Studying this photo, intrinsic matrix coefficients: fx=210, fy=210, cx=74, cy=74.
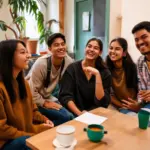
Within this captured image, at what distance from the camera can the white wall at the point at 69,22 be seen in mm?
4118

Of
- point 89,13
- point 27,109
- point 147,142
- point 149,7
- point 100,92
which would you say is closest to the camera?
point 147,142

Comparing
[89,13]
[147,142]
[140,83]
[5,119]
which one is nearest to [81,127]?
[147,142]

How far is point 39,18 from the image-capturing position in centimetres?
383

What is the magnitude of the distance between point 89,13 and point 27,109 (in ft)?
8.45

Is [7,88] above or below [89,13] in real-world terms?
below

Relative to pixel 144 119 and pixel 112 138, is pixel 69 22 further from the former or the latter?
pixel 112 138

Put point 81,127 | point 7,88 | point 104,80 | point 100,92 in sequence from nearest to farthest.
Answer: point 81,127 < point 7,88 < point 100,92 < point 104,80

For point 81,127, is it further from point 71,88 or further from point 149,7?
point 149,7

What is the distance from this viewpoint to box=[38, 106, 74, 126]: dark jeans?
1.96 m

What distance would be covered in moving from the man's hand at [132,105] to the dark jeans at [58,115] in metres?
0.60

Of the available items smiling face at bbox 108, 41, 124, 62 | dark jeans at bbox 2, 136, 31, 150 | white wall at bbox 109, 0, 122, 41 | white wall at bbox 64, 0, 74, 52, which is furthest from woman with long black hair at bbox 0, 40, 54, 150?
white wall at bbox 64, 0, 74, 52

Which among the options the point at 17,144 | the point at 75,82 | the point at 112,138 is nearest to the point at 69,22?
the point at 75,82

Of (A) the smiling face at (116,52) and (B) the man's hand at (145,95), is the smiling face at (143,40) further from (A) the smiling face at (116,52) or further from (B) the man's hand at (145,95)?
(B) the man's hand at (145,95)

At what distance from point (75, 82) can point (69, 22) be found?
246 centimetres
